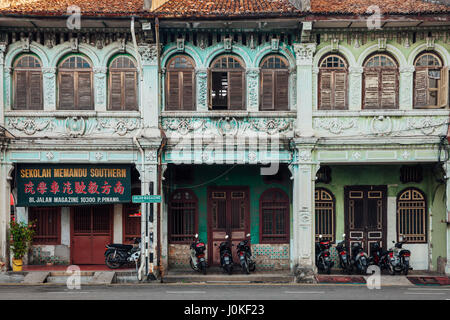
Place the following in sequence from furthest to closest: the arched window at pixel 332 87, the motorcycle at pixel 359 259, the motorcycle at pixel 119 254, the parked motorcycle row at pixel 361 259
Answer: the motorcycle at pixel 119 254 → the arched window at pixel 332 87 → the parked motorcycle row at pixel 361 259 → the motorcycle at pixel 359 259

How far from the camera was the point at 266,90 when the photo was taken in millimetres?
16297

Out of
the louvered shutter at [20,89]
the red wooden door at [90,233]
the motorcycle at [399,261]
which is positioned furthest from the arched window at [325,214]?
the louvered shutter at [20,89]

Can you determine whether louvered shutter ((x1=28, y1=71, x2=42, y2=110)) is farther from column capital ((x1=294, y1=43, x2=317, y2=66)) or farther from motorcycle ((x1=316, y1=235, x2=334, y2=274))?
motorcycle ((x1=316, y1=235, x2=334, y2=274))

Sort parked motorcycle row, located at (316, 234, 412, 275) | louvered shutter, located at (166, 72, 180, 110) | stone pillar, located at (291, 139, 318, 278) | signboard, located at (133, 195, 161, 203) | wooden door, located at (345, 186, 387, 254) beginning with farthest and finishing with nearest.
A: wooden door, located at (345, 186, 387, 254) → louvered shutter, located at (166, 72, 180, 110) → parked motorcycle row, located at (316, 234, 412, 275) → stone pillar, located at (291, 139, 318, 278) → signboard, located at (133, 195, 161, 203)

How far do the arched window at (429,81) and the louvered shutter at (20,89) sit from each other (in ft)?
42.3

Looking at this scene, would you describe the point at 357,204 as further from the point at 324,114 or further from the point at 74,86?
the point at 74,86

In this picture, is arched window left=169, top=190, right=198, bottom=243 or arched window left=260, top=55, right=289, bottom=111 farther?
arched window left=169, top=190, right=198, bottom=243

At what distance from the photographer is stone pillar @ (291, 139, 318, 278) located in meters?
15.6

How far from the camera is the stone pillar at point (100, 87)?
1608 centimetres

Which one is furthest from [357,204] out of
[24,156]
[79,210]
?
[24,156]

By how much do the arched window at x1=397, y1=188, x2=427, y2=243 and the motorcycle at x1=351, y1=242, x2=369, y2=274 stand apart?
199cm

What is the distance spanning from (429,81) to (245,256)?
27.7ft

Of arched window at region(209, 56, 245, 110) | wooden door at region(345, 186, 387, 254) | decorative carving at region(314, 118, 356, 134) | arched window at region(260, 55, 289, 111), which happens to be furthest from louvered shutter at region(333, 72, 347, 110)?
wooden door at region(345, 186, 387, 254)

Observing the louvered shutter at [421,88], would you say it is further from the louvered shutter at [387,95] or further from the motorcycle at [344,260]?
the motorcycle at [344,260]
